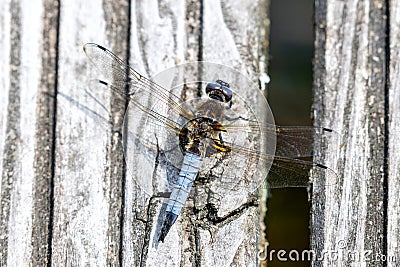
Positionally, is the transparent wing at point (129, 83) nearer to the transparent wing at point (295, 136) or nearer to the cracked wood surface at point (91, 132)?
the cracked wood surface at point (91, 132)

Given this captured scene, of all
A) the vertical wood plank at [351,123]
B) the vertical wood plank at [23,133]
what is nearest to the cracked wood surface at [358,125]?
the vertical wood plank at [351,123]

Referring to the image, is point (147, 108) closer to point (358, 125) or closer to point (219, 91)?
point (219, 91)

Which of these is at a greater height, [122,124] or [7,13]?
[7,13]

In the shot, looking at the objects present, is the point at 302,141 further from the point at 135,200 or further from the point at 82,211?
the point at 82,211

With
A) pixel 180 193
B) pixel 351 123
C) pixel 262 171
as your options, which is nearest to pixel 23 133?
pixel 180 193

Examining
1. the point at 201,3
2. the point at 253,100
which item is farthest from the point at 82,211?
the point at 201,3

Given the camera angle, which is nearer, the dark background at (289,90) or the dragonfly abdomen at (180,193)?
the dragonfly abdomen at (180,193)

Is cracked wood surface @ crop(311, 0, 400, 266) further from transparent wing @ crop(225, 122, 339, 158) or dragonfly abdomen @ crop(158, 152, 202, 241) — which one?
dragonfly abdomen @ crop(158, 152, 202, 241)
